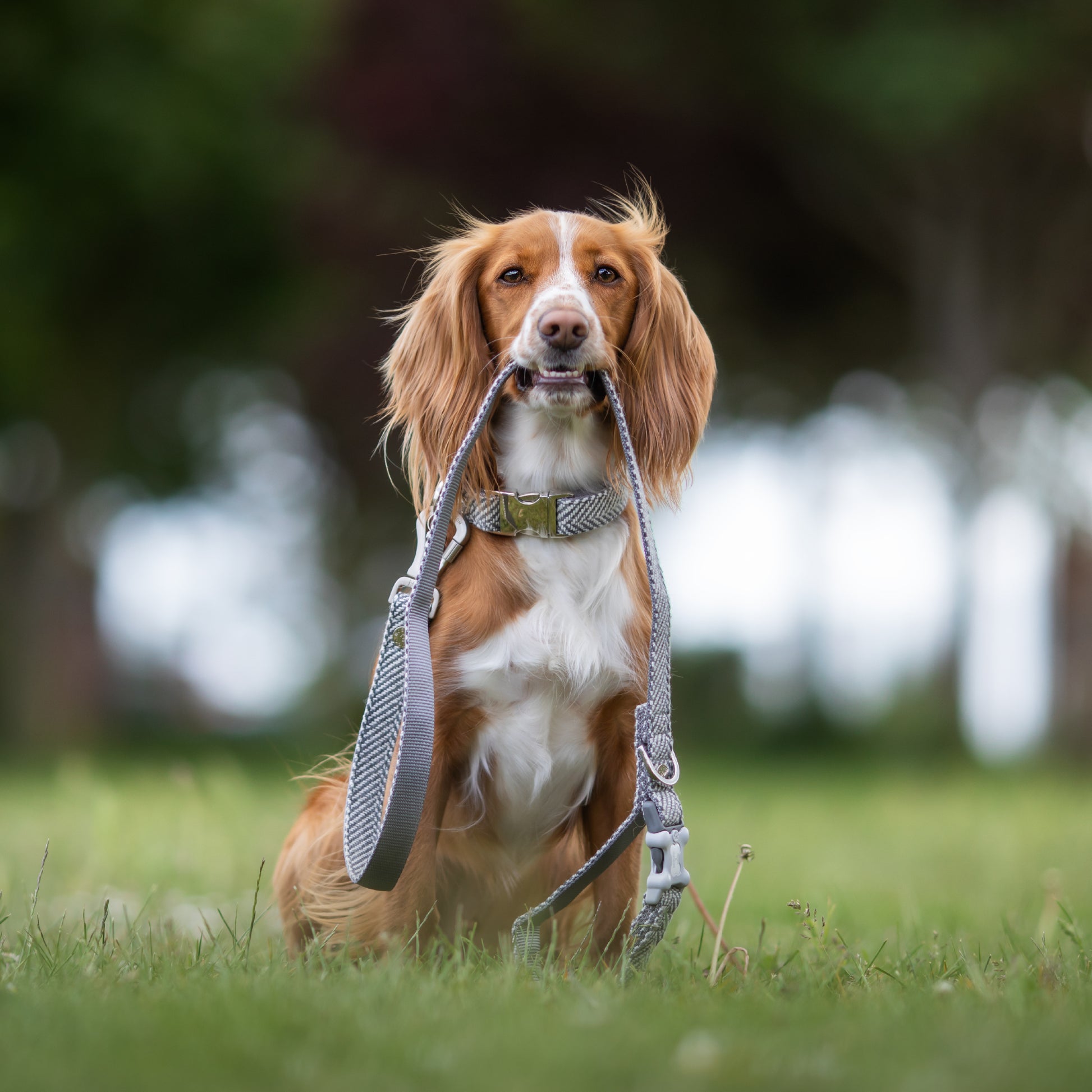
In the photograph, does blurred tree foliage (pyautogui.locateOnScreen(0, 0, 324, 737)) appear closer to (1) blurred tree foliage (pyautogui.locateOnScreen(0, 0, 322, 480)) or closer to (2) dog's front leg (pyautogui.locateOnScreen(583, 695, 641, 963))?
(1) blurred tree foliage (pyautogui.locateOnScreen(0, 0, 322, 480))

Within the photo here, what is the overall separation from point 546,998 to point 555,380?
4.52 ft

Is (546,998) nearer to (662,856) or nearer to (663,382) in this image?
(662,856)

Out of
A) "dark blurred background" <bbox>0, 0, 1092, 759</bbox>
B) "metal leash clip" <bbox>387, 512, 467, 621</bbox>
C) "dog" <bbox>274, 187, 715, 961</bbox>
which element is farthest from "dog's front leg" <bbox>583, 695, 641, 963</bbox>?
"dark blurred background" <bbox>0, 0, 1092, 759</bbox>

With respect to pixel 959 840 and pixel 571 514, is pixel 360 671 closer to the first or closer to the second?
pixel 959 840

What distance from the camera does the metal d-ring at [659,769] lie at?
8.89ft

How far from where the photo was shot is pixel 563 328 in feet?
9.68

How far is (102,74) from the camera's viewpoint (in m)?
11.4

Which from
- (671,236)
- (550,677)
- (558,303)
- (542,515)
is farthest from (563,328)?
(671,236)

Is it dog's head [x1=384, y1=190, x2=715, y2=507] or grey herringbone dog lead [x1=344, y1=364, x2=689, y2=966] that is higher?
dog's head [x1=384, y1=190, x2=715, y2=507]

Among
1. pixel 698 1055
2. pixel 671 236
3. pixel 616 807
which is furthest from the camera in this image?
pixel 671 236

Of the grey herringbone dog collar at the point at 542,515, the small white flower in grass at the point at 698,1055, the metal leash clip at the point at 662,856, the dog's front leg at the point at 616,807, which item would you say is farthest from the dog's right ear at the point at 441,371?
the small white flower in grass at the point at 698,1055

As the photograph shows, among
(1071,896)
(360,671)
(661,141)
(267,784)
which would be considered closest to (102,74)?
(661,141)

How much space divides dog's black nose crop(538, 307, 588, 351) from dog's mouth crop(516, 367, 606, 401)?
0.07 meters

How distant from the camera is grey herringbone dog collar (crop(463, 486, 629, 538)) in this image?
3018mm
